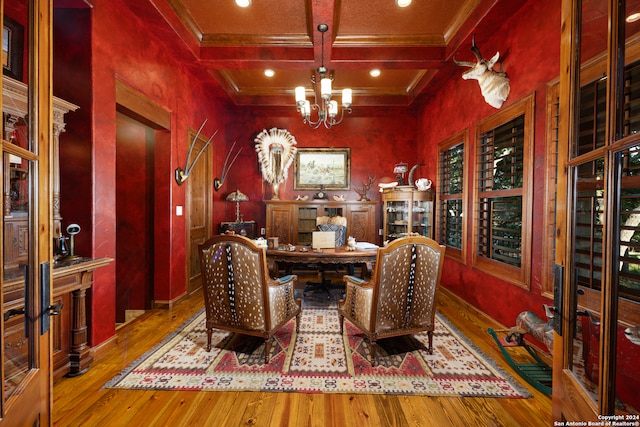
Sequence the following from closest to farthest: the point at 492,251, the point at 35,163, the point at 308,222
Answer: the point at 35,163
the point at 492,251
the point at 308,222

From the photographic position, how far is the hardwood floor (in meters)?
1.84

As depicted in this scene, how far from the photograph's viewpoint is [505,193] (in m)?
3.21

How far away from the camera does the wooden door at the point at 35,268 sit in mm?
979

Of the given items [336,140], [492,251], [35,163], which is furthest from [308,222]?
[35,163]

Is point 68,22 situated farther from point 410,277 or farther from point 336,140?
point 336,140

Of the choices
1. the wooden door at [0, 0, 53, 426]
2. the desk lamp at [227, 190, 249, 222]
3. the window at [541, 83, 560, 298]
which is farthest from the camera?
the desk lamp at [227, 190, 249, 222]

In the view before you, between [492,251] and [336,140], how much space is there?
154 inches

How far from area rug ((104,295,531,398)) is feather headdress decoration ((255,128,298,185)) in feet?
12.3

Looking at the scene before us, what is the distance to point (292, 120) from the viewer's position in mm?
6293

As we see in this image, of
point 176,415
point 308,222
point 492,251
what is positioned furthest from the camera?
point 308,222

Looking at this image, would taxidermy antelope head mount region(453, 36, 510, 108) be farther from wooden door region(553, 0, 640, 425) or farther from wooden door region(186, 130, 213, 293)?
wooden door region(186, 130, 213, 293)

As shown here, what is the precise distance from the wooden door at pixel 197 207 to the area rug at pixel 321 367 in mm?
1624

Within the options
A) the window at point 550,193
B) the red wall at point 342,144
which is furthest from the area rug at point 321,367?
the red wall at point 342,144

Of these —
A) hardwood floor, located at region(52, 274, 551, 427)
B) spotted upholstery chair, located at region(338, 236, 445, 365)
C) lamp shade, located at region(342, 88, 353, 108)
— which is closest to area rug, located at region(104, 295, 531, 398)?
hardwood floor, located at region(52, 274, 551, 427)
